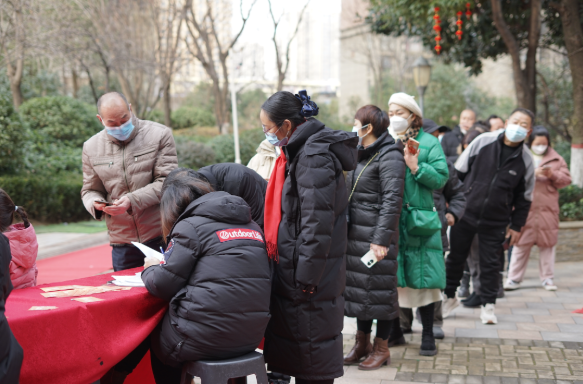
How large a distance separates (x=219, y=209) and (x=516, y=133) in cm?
361

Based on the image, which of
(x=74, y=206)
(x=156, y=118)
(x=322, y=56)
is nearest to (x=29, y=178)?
(x=74, y=206)

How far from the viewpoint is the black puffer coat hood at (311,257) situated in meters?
3.01

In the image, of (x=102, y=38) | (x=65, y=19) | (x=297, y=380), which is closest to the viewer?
(x=297, y=380)

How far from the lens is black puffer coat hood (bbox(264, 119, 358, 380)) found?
3012mm

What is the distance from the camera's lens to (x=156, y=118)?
2289 centimetres

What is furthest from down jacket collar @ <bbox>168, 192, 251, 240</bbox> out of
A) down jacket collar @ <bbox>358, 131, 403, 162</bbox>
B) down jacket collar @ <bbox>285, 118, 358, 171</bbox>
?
down jacket collar @ <bbox>358, 131, 403, 162</bbox>

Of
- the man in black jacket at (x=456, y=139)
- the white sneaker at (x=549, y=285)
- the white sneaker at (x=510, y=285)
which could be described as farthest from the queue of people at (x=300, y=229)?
the man in black jacket at (x=456, y=139)

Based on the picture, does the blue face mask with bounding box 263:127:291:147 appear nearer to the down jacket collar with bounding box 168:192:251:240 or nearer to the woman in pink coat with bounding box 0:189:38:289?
the down jacket collar with bounding box 168:192:251:240

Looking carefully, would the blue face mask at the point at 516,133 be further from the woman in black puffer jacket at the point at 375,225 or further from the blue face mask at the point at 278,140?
the blue face mask at the point at 278,140

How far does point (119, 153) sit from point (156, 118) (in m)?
19.3

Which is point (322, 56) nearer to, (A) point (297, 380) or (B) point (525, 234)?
(B) point (525, 234)

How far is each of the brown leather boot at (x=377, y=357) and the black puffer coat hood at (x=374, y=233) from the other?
277 mm

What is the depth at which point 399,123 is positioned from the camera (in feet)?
15.7

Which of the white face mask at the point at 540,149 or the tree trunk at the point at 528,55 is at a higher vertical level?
the tree trunk at the point at 528,55
